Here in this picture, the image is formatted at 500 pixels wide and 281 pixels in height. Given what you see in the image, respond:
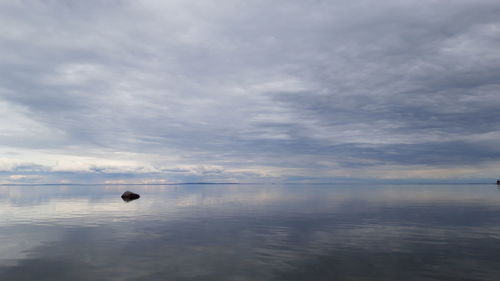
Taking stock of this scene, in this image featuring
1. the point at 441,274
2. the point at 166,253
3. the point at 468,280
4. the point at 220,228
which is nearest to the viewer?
the point at 468,280

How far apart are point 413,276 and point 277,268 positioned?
7121 millimetres

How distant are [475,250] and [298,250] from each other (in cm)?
1251

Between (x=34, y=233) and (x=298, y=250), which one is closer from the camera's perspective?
(x=298, y=250)

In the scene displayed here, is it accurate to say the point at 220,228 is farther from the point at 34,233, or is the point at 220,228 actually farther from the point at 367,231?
the point at 34,233

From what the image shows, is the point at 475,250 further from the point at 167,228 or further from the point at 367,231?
the point at 167,228

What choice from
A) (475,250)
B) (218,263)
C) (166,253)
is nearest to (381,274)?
(218,263)

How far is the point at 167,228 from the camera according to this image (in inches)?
1283

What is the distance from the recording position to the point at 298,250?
21.9 meters

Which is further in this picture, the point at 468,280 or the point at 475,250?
the point at 475,250

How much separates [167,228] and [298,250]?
1632 centimetres

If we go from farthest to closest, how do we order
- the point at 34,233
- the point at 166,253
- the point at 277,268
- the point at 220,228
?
the point at 220,228 → the point at 34,233 → the point at 166,253 → the point at 277,268

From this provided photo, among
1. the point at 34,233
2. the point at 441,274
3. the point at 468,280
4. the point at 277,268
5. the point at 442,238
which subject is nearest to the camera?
the point at 468,280

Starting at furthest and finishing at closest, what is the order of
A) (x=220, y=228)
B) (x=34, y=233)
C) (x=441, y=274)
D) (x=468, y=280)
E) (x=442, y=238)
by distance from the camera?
(x=220, y=228) → (x=34, y=233) → (x=442, y=238) → (x=441, y=274) → (x=468, y=280)

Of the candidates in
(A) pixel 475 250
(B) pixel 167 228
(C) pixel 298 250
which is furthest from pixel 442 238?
(B) pixel 167 228
